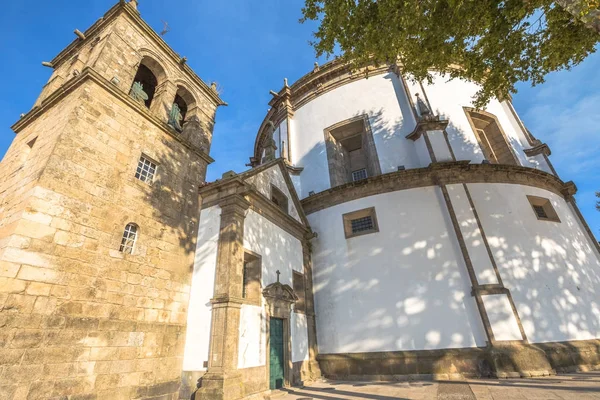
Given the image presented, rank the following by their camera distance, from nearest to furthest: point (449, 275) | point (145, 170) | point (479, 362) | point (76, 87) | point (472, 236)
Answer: point (76, 87)
point (145, 170)
point (479, 362)
point (449, 275)
point (472, 236)

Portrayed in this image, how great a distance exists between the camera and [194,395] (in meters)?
6.85

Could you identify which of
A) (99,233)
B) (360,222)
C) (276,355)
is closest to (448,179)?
(360,222)

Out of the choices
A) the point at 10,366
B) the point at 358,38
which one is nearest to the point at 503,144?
the point at 358,38

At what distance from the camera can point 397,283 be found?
35.9ft

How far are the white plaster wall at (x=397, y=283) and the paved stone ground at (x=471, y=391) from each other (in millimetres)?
2001

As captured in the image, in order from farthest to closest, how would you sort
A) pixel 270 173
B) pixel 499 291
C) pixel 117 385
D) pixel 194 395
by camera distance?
1. pixel 270 173
2. pixel 499 291
3. pixel 194 395
4. pixel 117 385

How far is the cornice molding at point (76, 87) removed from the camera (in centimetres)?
764

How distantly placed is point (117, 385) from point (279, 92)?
59.2 feet

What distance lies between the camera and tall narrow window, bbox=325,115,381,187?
15156 mm

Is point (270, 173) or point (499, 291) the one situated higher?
point (270, 173)

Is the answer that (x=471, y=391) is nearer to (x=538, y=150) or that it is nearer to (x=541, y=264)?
(x=541, y=264)

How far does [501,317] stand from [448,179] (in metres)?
5.61

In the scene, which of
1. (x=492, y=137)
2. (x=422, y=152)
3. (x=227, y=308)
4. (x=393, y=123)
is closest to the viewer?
(x=227, y=308)

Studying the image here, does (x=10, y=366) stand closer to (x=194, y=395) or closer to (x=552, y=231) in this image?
(x=194, y=395)
